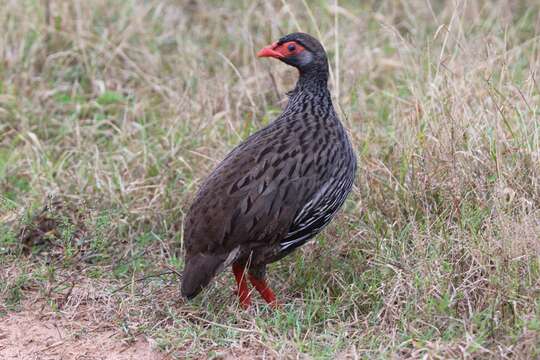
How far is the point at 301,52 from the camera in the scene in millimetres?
5102

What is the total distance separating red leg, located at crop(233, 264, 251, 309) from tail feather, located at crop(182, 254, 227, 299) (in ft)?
0.75

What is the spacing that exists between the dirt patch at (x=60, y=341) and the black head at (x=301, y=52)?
164 centimetres

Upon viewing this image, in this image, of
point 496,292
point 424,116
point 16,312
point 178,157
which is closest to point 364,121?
point 424,116

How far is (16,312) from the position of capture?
4797 millimetres

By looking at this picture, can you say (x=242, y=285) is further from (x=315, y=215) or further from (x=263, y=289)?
(x=315, y=215)

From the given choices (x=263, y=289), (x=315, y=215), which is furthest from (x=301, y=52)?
(x=263, y=289)

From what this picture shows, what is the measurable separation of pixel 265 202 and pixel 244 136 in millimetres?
1605

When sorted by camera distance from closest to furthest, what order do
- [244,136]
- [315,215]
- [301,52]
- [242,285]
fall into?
[315,215] → [242,285] → [301,52] → [244,136]

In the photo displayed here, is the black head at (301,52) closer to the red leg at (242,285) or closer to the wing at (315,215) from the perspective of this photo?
the wing at (315,215)

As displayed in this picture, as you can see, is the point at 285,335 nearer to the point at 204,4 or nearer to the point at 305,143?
the point at 305,143

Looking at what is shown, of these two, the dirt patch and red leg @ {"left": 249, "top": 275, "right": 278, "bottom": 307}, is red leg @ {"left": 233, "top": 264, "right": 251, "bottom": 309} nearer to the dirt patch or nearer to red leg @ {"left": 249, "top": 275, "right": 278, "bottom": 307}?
red leg @ {"left": 249, "top": 275, "right": 278, "bottom": 307}

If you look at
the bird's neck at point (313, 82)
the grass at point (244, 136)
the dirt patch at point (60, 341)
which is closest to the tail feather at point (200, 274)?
the grass at point (244, 136)

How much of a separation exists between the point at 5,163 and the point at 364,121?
7.29 ft

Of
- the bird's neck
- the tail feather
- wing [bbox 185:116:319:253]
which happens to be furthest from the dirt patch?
the bird's neck
